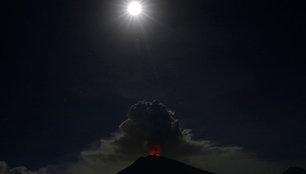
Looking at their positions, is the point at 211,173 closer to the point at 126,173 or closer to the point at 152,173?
the point at 152,173

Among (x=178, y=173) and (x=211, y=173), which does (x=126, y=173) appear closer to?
(x=178, y=173)

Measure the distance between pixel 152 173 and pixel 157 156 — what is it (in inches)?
845

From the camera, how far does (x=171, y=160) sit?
125 m

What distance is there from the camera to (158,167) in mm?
108250

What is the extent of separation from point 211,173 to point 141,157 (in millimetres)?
39726

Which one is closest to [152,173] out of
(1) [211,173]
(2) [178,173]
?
(2) [178,173]

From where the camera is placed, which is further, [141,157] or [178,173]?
[141,157]

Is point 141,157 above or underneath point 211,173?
above

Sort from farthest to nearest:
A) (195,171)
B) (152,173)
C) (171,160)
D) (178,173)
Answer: (171,160) < (195,171) < (178,173) < (152,173)

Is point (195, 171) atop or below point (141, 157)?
below

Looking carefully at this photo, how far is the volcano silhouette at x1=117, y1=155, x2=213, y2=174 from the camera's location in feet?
345

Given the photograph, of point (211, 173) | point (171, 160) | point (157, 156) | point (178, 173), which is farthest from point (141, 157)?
point (211, 173)

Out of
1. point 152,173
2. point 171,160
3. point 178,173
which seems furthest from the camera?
point 171,160

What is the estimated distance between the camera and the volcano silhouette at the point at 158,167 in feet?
345
